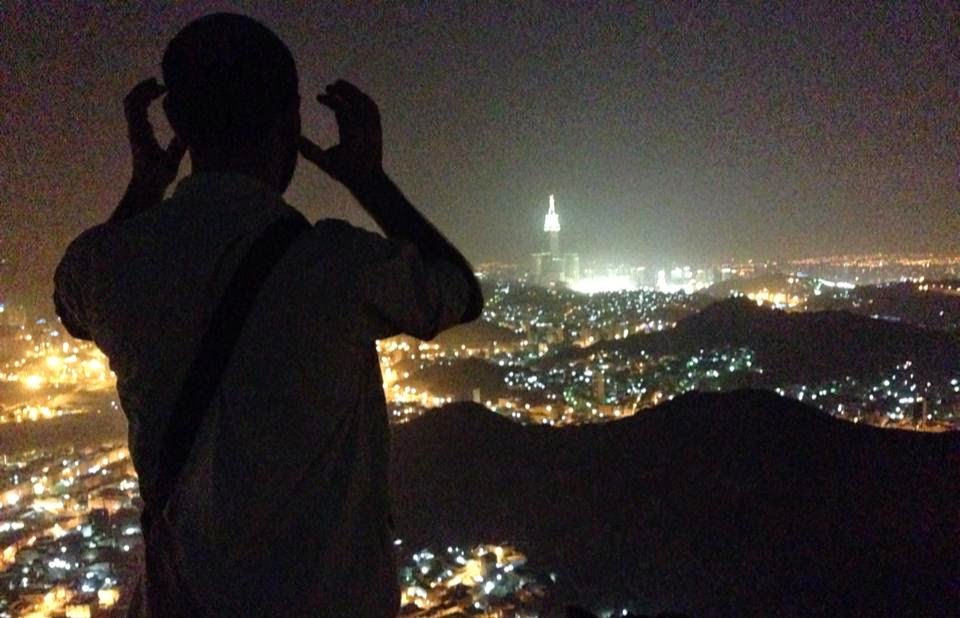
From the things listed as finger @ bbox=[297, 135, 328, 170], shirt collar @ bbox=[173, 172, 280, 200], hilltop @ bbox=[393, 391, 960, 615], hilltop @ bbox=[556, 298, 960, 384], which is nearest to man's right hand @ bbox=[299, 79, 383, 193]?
finger @ bbox=[297, 135, 328, 170]

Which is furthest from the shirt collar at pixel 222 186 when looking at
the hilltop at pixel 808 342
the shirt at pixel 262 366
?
the hilltop at pixel 808 342

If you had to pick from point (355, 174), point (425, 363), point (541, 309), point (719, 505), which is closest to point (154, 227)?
point (355, 174)

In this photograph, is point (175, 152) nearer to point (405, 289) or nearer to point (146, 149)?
point (146, 149)

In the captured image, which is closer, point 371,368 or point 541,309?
point 371,368

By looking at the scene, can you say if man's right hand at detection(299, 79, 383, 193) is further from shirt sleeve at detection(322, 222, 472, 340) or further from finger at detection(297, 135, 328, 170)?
shirt sleeve at detection(322, 222, 472, 340)

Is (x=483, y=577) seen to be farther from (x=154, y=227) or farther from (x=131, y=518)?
(x=154, y=227)

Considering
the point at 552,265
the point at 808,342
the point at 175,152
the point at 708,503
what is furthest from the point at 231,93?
the point at 552,265
